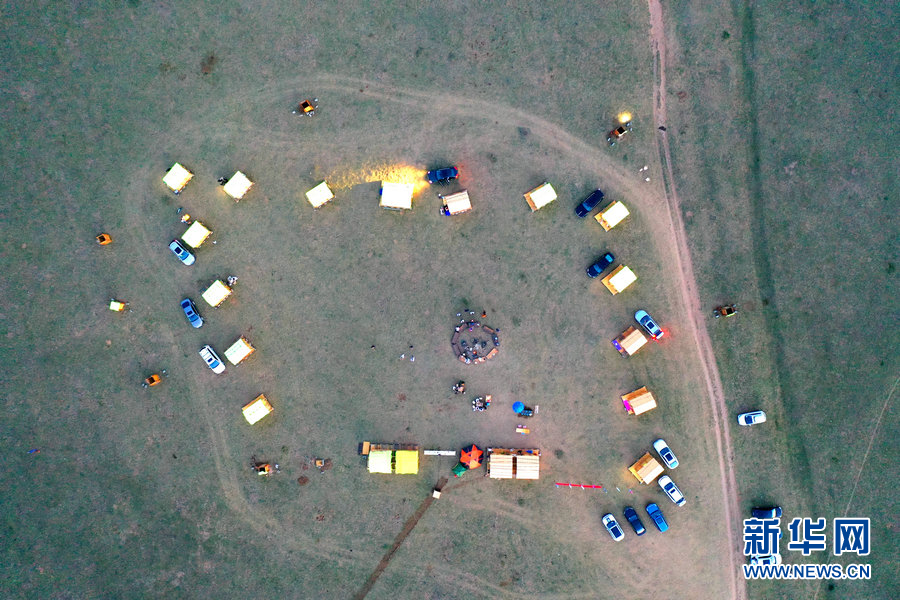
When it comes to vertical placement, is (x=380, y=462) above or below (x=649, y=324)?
below

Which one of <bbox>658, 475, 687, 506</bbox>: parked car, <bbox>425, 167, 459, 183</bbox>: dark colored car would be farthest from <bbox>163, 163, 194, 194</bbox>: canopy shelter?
<bbox>658, 475, 687, 506</bbox>: parked car

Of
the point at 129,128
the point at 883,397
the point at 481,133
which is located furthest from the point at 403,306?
the point at 883,397

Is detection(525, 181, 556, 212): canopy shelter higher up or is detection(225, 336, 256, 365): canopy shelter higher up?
detection(525, 181, 556, 212): canopy shelter

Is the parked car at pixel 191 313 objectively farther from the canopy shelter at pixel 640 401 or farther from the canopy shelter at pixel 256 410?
the canopy shelter at pixel 640 401

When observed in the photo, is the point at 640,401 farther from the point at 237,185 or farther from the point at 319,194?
the point at 237,185

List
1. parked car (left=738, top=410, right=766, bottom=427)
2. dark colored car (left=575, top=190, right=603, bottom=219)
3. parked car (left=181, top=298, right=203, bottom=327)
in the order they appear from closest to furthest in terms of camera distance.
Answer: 1. parked car (left=738, top=410, right=766, bottom=427)
2. dark colored car (left=575, top=190, right=603, bottom=219)
3. parked car (left=181, top=298, right=203, bottom=327)

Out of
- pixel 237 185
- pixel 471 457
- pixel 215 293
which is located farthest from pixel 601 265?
pixel 215 293

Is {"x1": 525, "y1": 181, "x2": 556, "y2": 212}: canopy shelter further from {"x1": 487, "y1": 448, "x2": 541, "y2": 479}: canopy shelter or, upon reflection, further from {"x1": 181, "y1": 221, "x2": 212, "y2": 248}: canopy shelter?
{"x1": 181, "y1": 221, "x2": 212, "y2": 248}: canopy shelter
